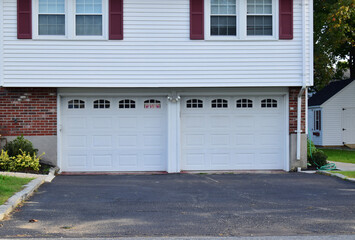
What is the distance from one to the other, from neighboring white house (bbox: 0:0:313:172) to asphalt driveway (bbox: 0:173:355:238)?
186 cm

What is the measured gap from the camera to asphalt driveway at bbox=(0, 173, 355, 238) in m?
7.25

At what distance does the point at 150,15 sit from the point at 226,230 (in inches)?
329

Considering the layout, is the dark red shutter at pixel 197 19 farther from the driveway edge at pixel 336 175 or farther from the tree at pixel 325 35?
the tree at pixel 325 35

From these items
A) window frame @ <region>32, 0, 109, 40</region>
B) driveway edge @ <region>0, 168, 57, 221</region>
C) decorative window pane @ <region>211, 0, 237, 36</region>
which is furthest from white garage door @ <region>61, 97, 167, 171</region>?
decorative window pane @ <region>211, 0, 237, 36</region>

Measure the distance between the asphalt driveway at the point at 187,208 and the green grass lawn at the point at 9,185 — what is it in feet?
1.34

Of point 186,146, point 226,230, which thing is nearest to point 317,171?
point 186,146

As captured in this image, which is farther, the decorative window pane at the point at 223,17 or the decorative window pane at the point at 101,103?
the decorative window pane at the point at 101,103

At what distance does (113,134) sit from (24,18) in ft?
13.7

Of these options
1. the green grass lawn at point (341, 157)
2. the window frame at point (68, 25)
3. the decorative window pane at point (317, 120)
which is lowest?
the green grass lawn at point (341, 157)

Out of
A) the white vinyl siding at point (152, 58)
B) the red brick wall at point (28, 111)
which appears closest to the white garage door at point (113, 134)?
the red brick wall at point (28, 111)

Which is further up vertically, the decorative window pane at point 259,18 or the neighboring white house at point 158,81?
the decorative window pane at point 259,18

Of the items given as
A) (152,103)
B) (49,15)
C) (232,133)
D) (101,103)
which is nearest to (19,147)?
(101,103)

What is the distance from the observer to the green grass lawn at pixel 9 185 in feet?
30.0

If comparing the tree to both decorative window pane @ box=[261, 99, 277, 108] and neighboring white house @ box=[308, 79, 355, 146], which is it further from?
decorative window pane @ box=[261, 99, 277, 108]
